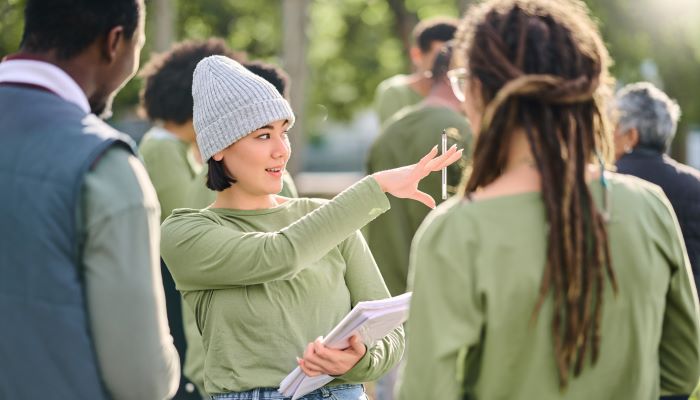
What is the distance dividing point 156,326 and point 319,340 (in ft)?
2.28

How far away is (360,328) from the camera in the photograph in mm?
3279

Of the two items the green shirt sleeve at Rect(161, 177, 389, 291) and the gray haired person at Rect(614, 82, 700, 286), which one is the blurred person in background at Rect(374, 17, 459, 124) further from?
the green shirt sleeve at Rect(161, 177, 389, 291)

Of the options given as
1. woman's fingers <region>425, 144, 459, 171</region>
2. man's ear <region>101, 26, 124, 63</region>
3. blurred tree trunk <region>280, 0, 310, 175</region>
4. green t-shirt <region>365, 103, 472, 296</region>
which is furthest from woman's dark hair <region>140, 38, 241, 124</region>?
blurred tree trunk <region>280, 0, 310, 175</region>

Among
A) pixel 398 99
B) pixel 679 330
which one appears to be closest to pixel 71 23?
pixel 679 330

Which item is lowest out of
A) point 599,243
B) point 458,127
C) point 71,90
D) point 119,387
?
point 458,127

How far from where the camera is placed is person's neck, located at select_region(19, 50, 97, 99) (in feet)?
9.33

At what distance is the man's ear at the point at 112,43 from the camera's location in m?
2.86

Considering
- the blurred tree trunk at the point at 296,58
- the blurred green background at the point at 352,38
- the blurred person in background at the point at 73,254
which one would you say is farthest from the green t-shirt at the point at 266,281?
the blurred tree trunk at the point at 296,58

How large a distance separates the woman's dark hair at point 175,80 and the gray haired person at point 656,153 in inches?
78.4

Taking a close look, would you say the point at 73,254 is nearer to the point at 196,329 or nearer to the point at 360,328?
the point at 360,328

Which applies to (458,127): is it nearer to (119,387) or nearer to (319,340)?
(319,340)

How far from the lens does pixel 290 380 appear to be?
11.0 ft

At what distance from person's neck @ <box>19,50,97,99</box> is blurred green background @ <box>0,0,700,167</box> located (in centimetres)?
469

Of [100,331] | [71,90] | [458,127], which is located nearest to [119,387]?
[100,331]
